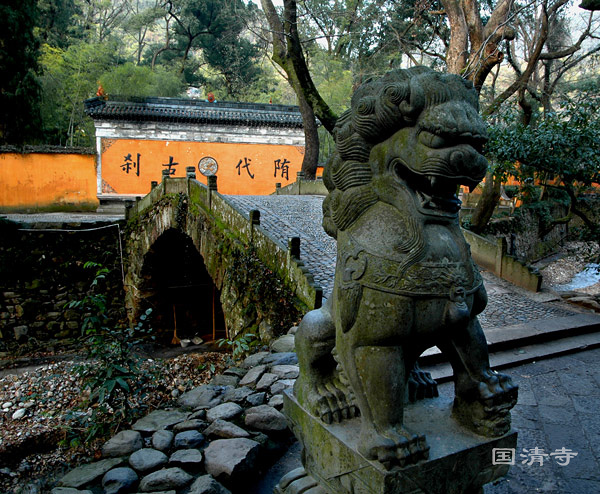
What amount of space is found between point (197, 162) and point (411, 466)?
18.7 m

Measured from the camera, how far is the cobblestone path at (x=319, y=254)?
265 inches

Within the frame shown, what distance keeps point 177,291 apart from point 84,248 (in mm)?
3257

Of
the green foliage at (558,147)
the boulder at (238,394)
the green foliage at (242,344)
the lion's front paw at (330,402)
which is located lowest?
the green foliage at (242,344)

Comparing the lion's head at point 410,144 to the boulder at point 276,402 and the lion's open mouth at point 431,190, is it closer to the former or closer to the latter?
the lion's open mouth at point 431,190

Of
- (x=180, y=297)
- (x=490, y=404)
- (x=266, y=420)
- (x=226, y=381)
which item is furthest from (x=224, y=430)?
(x=180, y=297)

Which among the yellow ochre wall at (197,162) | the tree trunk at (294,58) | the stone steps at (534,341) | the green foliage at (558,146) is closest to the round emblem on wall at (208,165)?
the yellow ochre wall at (197,162)

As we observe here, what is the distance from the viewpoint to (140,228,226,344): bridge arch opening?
1397 cm

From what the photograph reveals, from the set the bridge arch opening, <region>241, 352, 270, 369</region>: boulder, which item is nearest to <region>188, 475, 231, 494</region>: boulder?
<region>241, 352, 270, 369</region>: boulder

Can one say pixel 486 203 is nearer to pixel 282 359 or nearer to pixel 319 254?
pixel 319 254

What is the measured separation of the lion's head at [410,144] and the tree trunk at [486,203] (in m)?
9.77

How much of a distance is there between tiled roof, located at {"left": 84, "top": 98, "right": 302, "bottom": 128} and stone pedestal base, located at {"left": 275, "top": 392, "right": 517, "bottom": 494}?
1837 centimetres

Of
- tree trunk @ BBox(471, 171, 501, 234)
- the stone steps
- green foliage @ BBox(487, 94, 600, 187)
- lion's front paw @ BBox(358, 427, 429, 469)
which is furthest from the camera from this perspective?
tree trunk @ BBox(471, 171, 501, 234)

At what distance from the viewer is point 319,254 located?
342 inches

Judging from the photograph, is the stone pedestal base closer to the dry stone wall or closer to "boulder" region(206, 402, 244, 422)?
"boulder" region(206, 402, 244, 422)
